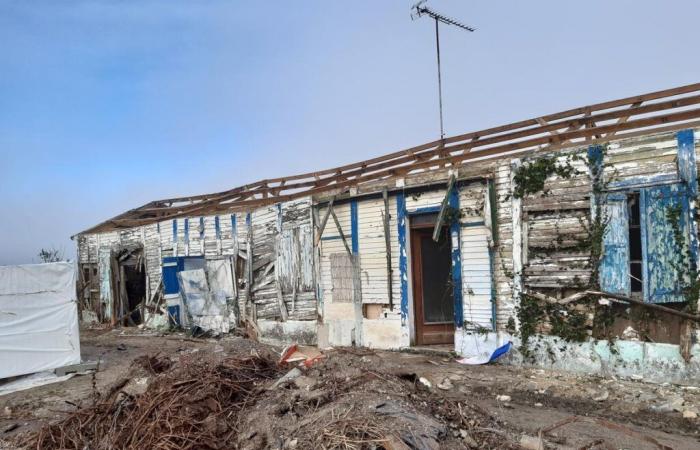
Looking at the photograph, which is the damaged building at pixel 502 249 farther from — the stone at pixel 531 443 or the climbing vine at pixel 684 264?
the stone at pixel 531 443

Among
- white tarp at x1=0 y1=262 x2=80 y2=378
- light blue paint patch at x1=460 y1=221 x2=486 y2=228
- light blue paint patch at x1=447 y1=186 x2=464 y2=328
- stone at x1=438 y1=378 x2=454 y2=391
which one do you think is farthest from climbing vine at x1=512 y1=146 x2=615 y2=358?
white tarp at x1=0 y1=262 x2=80 y2=378

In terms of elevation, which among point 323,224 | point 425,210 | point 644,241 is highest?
point 425,210

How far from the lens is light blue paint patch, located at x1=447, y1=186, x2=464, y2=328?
9531 millimetres

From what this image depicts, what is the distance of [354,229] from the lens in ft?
36.9

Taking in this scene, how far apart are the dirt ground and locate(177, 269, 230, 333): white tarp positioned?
5898 mm

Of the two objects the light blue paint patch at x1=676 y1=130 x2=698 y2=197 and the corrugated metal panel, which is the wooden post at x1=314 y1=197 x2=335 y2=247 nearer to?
the corrugated metal panel

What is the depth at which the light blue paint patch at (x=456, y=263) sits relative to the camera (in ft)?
31.3

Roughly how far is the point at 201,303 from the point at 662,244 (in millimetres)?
11841

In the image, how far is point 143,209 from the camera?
1866cm

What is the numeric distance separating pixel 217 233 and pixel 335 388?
1025 cm

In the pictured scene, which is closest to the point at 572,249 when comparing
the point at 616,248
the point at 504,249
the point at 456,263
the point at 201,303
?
the point at 616,248

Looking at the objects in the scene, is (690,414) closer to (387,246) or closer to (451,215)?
(451,215)

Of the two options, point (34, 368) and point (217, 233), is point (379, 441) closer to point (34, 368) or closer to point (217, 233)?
point (34, 368)

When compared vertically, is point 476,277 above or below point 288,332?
above
